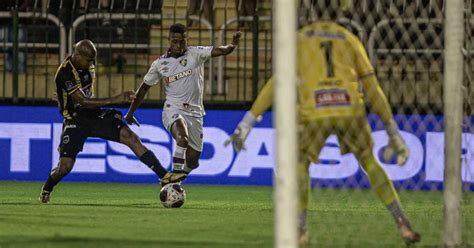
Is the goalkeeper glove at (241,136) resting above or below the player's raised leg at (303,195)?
above

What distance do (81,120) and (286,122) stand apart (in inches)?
283

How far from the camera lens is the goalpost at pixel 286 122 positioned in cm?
690

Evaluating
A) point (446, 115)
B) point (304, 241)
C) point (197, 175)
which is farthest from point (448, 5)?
point (197, 175)

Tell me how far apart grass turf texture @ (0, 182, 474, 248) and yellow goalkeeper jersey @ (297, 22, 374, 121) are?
103 cm

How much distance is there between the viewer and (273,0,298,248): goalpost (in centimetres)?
690

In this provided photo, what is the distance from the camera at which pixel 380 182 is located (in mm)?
9438

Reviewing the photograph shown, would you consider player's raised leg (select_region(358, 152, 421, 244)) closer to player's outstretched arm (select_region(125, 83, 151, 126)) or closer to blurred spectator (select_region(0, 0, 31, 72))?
player's outstretched arm (select_region(125, 83, 151, 126))

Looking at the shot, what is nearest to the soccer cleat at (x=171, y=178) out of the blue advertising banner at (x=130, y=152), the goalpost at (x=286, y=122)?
the blue advertising banner at (x=130, y=152)

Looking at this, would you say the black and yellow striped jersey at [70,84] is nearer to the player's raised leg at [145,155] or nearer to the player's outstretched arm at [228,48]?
the player's raised leg at [145,155]

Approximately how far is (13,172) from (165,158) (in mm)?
2107

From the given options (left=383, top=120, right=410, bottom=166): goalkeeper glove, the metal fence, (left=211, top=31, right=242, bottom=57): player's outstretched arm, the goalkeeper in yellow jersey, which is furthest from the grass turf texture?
the metal fence

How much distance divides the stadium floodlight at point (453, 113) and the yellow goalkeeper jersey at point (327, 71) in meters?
0.60

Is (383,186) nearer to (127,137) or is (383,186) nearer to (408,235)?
(408,235)

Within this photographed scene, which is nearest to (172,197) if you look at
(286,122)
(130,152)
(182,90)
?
(182,90)
